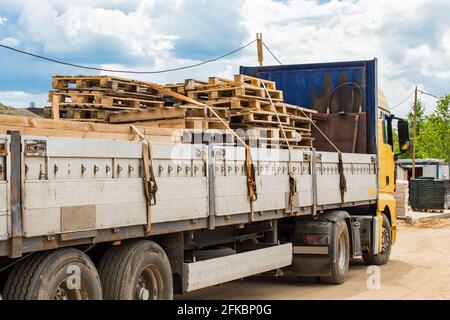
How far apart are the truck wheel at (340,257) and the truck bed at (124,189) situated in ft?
5.49

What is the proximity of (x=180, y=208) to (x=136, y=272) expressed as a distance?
77 centimetres

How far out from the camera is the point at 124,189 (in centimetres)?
592

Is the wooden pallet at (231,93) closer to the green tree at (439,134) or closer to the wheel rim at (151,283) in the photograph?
the wheel rim at (151,283)

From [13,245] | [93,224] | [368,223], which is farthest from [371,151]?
[13,245]

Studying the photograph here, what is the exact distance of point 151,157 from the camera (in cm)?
623

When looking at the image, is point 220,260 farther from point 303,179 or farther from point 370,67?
point 370,67

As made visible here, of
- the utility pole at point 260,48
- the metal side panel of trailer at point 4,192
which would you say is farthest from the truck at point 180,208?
the utility pole at point 260,48

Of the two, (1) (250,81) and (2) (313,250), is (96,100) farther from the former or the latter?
(2) (313,250)

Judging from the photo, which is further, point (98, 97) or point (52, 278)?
point (98, 97)

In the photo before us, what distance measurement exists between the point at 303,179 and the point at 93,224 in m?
4.48

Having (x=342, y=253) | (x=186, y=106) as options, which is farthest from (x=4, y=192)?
(x=342, y=253)

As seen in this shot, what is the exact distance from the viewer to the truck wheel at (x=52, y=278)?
5.14 m

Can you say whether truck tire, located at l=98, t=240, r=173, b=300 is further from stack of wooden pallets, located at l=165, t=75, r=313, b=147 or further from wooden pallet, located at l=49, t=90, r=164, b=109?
wooden pallet, located at l=49, t=90, r=164, b=109

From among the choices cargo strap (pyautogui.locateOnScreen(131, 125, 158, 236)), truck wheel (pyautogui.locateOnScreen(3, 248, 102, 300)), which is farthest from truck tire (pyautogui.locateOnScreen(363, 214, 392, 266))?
truck wheel (pyautogui.locateOnScreen(3, 248, 102, 300))
